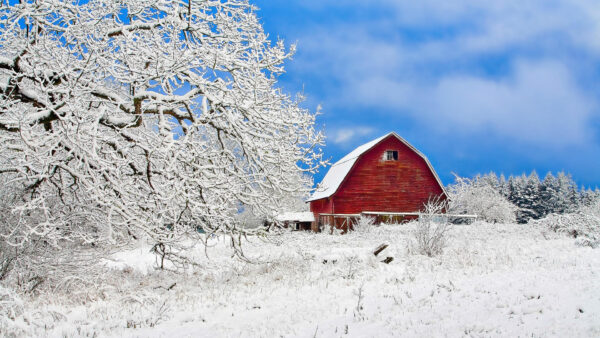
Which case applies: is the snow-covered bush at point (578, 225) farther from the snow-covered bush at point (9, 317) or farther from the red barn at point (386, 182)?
the snow-covered bush at point (9, 317)

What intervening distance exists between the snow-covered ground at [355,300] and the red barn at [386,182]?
1567 cm

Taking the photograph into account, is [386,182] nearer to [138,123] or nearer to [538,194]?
[138,123]

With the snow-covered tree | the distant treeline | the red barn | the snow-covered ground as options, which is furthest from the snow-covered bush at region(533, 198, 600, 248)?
the distant treeline

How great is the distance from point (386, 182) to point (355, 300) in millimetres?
20891

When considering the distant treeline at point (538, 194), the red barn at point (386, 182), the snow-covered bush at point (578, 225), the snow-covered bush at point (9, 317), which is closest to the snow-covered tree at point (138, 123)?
the snow-covered bush at point (9, 317)

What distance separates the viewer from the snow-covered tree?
5195 mm

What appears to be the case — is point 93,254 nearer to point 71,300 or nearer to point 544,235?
point 71,300

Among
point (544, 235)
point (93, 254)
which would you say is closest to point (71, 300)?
point (93, 254)

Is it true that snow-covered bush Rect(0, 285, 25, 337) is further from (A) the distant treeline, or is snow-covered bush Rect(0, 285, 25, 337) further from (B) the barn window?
(A) the distant treeline

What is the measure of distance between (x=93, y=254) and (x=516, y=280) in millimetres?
7729

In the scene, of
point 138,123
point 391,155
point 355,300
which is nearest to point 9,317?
point 138,123

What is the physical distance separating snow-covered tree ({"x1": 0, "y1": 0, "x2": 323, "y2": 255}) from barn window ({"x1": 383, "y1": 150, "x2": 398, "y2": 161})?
20109 millimetres

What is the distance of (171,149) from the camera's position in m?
5.38

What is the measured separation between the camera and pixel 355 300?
693cm
